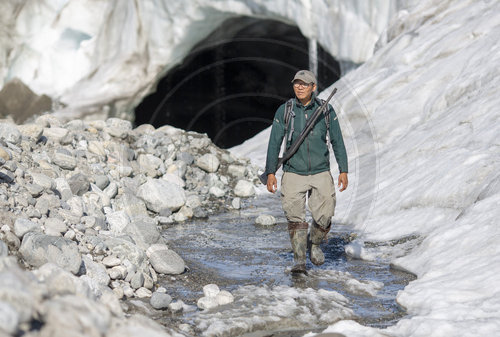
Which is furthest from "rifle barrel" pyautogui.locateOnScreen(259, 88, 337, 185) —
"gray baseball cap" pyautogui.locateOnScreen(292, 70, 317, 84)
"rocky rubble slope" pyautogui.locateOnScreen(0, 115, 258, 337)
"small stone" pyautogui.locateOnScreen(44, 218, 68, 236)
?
"small stone" pyautogui.locateOnScreen(44, 218, 68, 236)

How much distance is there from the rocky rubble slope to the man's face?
157 cm

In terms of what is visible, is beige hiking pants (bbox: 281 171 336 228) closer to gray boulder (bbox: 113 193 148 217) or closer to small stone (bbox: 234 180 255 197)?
gray boulder (bbox: 113 193 148 217)

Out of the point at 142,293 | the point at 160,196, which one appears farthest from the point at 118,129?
the point at 142,293

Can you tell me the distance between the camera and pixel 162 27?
1519cm

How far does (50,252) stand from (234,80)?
15559 mm

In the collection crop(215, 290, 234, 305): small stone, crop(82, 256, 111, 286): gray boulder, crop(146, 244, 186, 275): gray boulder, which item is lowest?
crop(146, 244, 186, 275): gray boulder

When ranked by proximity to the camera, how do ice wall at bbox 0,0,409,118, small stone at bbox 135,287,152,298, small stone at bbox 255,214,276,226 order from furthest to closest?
ice wall at bbox 0,0,409,118
small stone at bbox 255,214,276,226
small stone at bbox 135,287,152,298

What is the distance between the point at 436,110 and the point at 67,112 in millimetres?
8992

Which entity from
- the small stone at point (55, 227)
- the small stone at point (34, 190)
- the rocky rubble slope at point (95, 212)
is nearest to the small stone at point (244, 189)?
the rocky rubble slope at point (95, 212)

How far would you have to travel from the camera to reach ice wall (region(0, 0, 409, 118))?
14.5m

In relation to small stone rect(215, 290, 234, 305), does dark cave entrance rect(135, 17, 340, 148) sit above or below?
below

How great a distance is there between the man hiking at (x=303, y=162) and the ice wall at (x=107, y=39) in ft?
28.1

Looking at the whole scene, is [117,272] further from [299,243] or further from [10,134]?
[10,134]

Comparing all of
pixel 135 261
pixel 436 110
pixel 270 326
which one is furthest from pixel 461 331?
pixel 436 110
